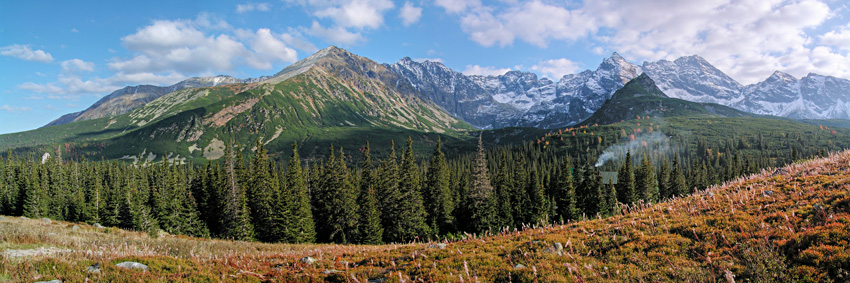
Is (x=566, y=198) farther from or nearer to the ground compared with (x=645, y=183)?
farther from the ground

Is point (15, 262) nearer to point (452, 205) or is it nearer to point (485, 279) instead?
point (485, 279)

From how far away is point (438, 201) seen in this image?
66.3 metres

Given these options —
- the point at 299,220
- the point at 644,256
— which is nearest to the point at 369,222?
the point at 299,220

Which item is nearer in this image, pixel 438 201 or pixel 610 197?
pixel 438 201

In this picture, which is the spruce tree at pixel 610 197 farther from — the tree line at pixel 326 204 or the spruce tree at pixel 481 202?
the spruce tree at pixel 481 202

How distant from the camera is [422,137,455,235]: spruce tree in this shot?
212 ft

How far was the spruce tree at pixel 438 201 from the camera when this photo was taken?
64.7m

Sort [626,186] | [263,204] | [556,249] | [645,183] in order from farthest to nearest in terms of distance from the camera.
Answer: [645,183] < [626,186] < [263,204] < [556,249]

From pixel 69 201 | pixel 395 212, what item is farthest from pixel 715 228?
pixel 69 201

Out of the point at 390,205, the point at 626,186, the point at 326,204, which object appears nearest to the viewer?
the point at 390,205

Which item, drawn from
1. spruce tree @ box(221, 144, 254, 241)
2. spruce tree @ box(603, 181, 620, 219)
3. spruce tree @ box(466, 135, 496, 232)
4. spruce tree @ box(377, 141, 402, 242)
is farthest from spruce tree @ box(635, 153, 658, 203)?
spruce tree @ box(221, 144, 254, 241)

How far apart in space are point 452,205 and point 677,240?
186ft

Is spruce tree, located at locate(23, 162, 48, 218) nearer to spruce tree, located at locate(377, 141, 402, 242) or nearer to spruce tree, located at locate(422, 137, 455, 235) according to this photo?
spruce tree, located at locate(377, 141, 402, 242)

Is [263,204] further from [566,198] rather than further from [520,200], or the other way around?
[566,198]
